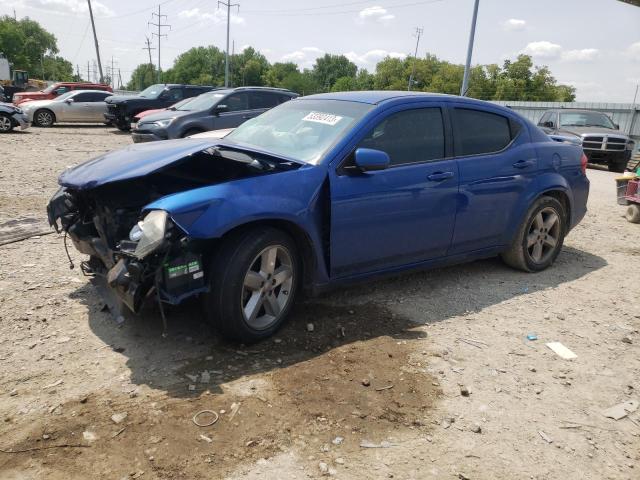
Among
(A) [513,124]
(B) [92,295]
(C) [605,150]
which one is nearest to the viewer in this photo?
(B) [92,295]

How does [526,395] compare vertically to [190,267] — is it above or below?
below

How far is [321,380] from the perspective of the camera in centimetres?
324

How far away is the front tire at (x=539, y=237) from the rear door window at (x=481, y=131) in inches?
29.4

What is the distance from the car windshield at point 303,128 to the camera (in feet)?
13.2

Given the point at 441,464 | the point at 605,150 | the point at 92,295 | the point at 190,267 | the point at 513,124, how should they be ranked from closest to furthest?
the point at 441,464 < the point at 190,267 < the point at 92,295 < the point at 513,124 < the point at 605,150

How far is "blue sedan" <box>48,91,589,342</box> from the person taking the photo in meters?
3.27

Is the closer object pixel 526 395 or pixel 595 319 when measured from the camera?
pixel 526 395

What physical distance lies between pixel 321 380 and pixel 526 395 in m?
1.27

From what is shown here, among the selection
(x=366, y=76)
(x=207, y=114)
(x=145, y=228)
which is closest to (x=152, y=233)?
(x=145, y=228)

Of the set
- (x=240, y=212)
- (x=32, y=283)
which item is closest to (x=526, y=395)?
(x=240, y=212)

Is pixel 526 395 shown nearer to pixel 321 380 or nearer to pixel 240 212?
pixel 321 380

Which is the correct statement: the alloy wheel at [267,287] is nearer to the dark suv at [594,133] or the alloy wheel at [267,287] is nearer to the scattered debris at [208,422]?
the scattered debris at [208,422]

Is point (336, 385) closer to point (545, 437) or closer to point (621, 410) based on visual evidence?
point (545, 437)

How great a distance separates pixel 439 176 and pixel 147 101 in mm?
17399
